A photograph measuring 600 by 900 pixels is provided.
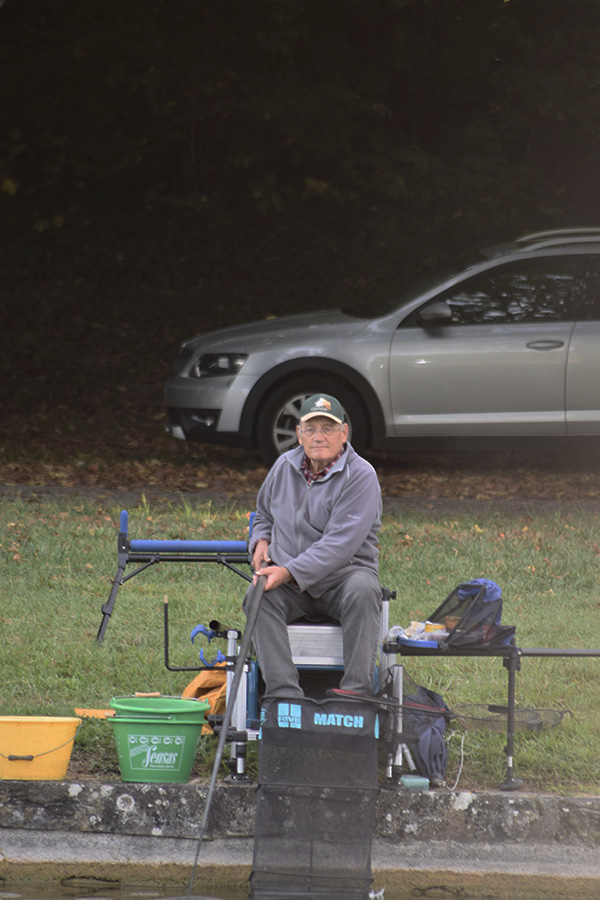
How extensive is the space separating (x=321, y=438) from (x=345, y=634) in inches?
32.3

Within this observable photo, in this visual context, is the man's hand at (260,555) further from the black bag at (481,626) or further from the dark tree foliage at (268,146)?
the dark tree foliage at (268,146)

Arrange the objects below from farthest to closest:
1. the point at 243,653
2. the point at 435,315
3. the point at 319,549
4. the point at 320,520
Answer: the point at 435,315, the point at 320,520, the point at 319,549, the point at 243,653

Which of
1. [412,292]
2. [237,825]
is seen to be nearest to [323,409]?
[237,825]

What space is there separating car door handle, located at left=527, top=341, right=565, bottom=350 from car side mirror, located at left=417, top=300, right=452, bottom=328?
694 millimetres

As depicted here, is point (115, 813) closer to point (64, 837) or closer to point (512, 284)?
point (64, 837)

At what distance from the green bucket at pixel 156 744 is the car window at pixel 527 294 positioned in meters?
5.58

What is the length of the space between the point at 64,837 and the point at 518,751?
190cm

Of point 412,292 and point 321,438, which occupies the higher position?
point 412,292

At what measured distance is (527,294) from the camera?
9.59 metres

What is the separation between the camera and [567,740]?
5.07 metres

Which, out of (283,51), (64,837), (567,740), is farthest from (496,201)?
(64,837)

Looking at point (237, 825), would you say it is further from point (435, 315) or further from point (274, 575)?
point (435, 315)

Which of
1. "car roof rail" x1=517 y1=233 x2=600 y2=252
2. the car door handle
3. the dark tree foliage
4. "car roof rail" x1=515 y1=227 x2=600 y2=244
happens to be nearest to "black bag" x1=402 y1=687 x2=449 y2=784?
the car door handle

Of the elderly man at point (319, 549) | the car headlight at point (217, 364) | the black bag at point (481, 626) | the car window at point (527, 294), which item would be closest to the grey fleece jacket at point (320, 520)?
the elderly man at point (319, 549)
